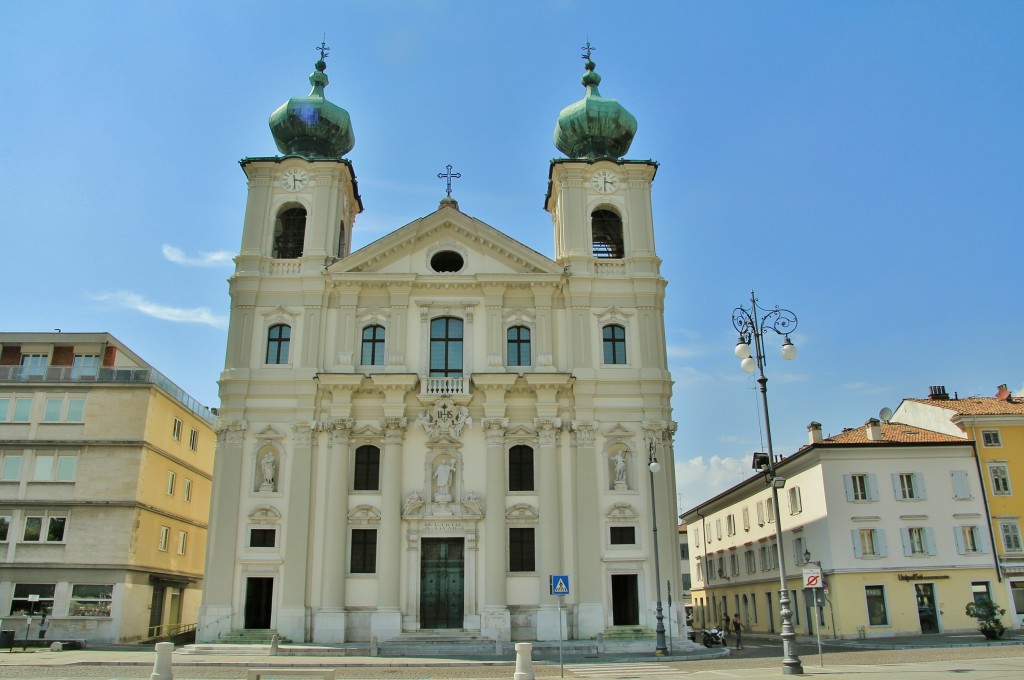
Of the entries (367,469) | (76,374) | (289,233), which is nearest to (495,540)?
(367,469)

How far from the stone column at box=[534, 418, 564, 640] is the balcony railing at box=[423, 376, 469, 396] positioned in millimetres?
3109

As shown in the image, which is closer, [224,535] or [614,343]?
[224,535]

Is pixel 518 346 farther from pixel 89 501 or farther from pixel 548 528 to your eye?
pixel 89 501

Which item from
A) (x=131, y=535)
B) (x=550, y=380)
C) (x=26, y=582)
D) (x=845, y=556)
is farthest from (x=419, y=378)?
(x=845, y=556)

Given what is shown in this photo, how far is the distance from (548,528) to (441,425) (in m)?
5.55

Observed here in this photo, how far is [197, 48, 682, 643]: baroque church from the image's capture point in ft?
101

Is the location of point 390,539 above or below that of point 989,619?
above

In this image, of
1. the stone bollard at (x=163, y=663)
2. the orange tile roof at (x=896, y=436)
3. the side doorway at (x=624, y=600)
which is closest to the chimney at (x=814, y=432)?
the orange tile roof at (x=896, y=436)

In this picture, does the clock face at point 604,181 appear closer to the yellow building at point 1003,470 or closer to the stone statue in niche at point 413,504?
the stone statue in niche at point 413,504

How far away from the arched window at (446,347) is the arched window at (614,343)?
5867 millimetres

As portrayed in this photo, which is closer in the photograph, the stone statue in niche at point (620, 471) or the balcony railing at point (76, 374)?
the stone statue in niche at point (620, 471)

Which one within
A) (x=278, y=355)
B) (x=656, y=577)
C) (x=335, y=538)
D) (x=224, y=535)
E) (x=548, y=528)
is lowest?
(x=656, y=577)

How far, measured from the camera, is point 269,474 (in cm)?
3206

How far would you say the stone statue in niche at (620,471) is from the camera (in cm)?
3231
